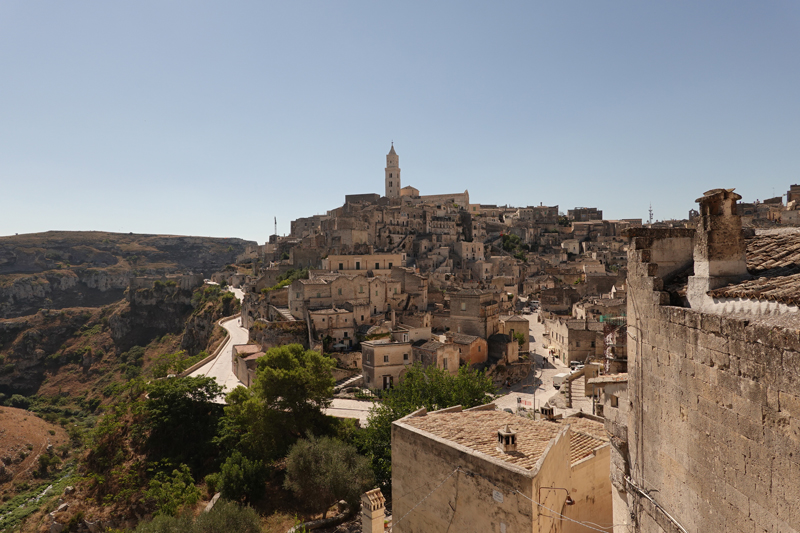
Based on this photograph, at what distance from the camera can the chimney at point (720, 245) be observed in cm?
551

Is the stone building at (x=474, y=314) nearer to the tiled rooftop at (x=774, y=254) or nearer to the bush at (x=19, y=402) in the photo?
the tiled rooftop at (x=774, y=254)

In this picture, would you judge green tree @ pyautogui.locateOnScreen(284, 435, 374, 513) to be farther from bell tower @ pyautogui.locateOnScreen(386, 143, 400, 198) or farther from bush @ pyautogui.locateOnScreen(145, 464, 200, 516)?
bell tower @ pyautogui.locateOnScreen(386, 143, 400, 198)

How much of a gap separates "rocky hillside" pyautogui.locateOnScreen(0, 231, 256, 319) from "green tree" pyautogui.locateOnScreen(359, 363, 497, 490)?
125 metres

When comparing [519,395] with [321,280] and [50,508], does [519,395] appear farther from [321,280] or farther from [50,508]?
[50,508]

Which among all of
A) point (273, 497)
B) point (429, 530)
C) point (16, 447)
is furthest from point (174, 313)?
point (429, 530)

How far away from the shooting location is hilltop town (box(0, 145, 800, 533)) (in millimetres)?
5086

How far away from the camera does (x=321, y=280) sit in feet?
146

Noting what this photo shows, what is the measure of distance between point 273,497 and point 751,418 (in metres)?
22.5

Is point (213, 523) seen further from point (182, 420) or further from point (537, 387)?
point (537, 387)

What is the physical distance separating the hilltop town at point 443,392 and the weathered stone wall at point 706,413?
3 cm

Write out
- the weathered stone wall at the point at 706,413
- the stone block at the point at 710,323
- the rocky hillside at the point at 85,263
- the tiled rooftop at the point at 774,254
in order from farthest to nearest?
the rocky hillside at the point at 85,263, the tiled rooftop at the point at 774,254, the stone block at the point at 710,323, the weathered stone wall at the point at 706,413

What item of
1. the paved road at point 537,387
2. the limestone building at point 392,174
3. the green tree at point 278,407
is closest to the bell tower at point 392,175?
the limestone building at point 392,174

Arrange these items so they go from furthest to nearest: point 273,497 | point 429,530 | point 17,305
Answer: point 17,305, point 273,497, point 429,530

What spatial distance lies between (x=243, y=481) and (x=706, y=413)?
21.4 meters
